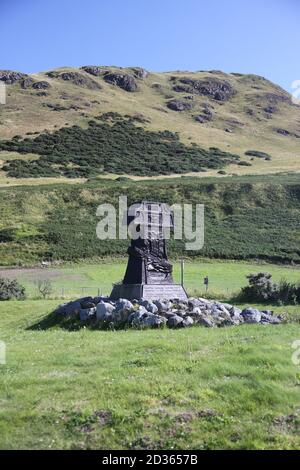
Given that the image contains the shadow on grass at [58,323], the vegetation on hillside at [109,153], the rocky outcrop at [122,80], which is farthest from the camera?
the rocky outcrop at [122,80]

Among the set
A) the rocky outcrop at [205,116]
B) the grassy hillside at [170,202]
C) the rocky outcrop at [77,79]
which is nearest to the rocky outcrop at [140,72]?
the rocky outcrop at [77,79]

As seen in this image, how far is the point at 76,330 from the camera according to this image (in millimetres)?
16297

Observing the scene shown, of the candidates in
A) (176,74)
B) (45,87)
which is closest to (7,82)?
(45,87)

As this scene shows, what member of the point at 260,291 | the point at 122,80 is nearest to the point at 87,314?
the point at 260,291

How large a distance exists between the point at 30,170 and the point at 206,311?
67941 millimetres

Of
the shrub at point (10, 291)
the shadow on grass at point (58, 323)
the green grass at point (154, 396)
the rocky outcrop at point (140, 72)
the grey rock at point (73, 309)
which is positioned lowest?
the shrub at point (10, 291)

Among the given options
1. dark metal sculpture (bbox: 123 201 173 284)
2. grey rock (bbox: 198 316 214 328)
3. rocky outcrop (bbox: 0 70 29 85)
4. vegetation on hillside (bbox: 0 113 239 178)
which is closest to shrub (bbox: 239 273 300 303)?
dark metal sculpture (bbox: 123 201 173 284)

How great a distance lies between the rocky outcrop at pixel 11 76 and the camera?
134375mm

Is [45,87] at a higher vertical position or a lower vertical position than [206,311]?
higher

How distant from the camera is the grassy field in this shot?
1233 inches

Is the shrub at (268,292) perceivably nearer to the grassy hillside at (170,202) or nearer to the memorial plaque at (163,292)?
the memorial plaque at (163,292)

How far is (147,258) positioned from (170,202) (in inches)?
1737

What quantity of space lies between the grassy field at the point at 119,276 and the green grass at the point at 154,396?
17943mm

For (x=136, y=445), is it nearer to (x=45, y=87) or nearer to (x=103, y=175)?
(x=103, y=175)
